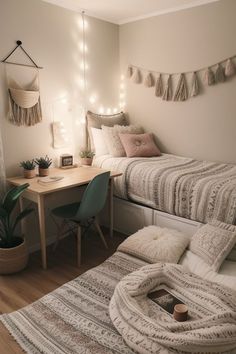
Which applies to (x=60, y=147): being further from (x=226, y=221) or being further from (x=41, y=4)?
(x=226, y=221)

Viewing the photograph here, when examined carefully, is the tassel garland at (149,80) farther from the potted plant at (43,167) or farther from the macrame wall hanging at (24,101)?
the potted plant at (43,167)

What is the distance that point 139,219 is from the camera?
2.97m

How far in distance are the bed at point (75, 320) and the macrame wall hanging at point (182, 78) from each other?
6.70ft

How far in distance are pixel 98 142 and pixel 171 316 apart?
7.55 feet

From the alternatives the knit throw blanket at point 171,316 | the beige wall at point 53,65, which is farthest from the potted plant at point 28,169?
the knit throw blanket at point 171,316

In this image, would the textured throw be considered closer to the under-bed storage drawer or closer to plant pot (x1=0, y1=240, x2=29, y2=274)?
the under-bed storage drawer

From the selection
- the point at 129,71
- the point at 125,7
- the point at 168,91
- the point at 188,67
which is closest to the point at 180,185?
the point at 168,91

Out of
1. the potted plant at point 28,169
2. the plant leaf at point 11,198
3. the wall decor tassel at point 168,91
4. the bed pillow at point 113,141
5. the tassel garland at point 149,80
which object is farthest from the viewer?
the tassel garland at point 149,80

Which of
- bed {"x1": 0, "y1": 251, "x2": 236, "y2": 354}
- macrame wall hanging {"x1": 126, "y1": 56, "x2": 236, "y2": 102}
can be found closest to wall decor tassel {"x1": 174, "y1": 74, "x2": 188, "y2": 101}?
macrame wall hanging {"x1": 126, "y1": 56, "x2": 236, "y2": 102}

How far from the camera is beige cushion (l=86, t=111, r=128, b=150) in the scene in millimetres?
3375

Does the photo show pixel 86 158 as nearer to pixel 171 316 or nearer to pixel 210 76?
pixel 210 76

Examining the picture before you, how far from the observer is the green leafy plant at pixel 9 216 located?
2.28 metres

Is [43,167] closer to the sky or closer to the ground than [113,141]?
closer to the ground

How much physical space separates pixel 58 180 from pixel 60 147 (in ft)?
2.10
